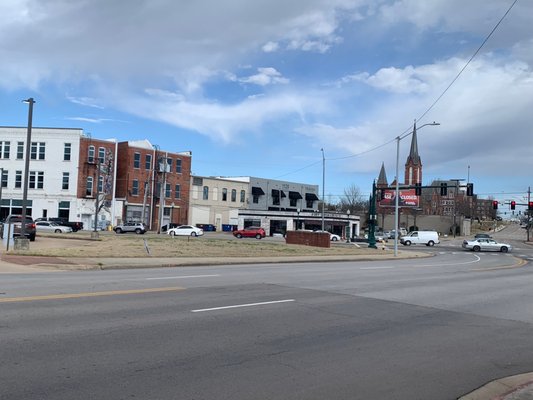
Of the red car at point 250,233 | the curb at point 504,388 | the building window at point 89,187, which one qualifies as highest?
the building window at point 89,187

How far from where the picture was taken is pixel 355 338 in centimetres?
823

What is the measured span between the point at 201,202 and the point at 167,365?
82.3m

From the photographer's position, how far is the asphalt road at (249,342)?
5.62 m

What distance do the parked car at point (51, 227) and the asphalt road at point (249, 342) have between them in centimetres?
4575

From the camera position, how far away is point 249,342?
7.60m

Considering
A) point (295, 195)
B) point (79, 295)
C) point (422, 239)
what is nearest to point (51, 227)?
point (422, 239)

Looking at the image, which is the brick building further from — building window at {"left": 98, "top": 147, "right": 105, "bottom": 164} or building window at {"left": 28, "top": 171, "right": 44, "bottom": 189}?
building window at {"left": 28, "top": 171, "right": 44, "bottom": 189}

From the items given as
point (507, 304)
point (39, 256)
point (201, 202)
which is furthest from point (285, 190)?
point (507, 304)

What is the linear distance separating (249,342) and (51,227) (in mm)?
54981

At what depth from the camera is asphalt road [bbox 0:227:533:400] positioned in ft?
18.4

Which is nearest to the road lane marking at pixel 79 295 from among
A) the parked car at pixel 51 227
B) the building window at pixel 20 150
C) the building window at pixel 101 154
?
the parked car at pixel 51 227

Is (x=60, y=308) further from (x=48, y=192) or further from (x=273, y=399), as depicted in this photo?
(x=48, y=192)

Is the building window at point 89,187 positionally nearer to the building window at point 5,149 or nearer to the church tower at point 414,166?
the building window at point 5,149

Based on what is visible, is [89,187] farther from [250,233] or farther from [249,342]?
[249,342]
